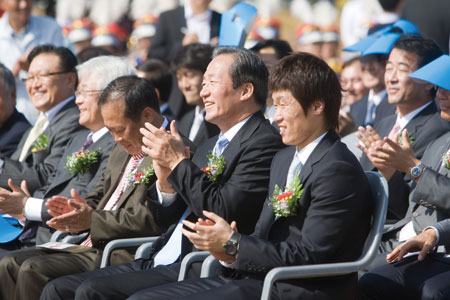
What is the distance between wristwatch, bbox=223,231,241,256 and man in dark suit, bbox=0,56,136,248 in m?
2.46

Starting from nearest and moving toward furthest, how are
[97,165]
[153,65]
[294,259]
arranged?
[294,259] < [97,165] < [153,65]

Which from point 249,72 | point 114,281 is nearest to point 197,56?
point 249,72

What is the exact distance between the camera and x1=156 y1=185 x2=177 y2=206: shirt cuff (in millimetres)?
5289

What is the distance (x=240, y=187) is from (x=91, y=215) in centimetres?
135

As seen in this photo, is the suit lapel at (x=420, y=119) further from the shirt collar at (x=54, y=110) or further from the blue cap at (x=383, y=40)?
the shirt collar at (x=54, y=110)

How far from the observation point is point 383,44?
7.65 metres

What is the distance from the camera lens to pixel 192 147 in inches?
235

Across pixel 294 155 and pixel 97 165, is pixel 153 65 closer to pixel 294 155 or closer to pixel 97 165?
pixel 97 165

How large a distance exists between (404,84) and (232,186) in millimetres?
2062

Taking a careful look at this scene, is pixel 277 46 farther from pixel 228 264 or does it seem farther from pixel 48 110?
pixel 228 264

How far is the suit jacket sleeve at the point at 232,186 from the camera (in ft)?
15.6

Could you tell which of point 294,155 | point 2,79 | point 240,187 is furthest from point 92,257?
point 2,79

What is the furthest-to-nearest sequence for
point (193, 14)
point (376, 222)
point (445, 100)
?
point (193, 14) → point (445, 100) → point (376, 222)

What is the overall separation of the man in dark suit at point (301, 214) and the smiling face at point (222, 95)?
615mm
